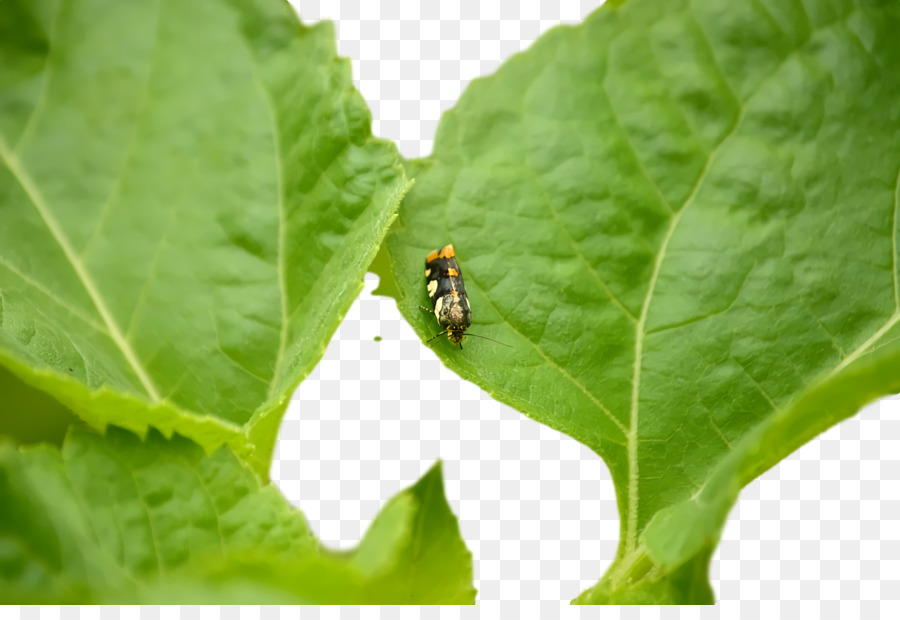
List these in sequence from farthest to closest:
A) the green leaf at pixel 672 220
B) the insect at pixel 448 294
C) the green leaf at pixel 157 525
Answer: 1. the insect at pixel 448 294
2. the green leaf at pixel 672 220
3. the green leaf at pixel 157 525

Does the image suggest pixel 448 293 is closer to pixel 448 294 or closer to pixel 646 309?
pixel 448 294

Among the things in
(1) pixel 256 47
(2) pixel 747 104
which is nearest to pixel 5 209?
(1) pixel 256 47

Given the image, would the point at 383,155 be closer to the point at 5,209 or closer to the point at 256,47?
the point at 256,47

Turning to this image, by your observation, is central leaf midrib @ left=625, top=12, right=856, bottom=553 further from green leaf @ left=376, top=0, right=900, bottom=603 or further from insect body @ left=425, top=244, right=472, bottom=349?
insect body @ left=425, top=244, right=472, bottom=349

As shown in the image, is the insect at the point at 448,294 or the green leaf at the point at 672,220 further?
the insect at the point at 448,294

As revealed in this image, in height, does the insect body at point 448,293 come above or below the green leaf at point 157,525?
above

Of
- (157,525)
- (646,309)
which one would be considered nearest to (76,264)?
(157,525)

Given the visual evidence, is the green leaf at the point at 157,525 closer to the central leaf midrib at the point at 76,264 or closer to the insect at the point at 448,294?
the central leaf midrib at the point at 76,264

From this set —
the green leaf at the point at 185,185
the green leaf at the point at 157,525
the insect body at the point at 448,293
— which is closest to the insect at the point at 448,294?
the insect body at the point at 448,293
